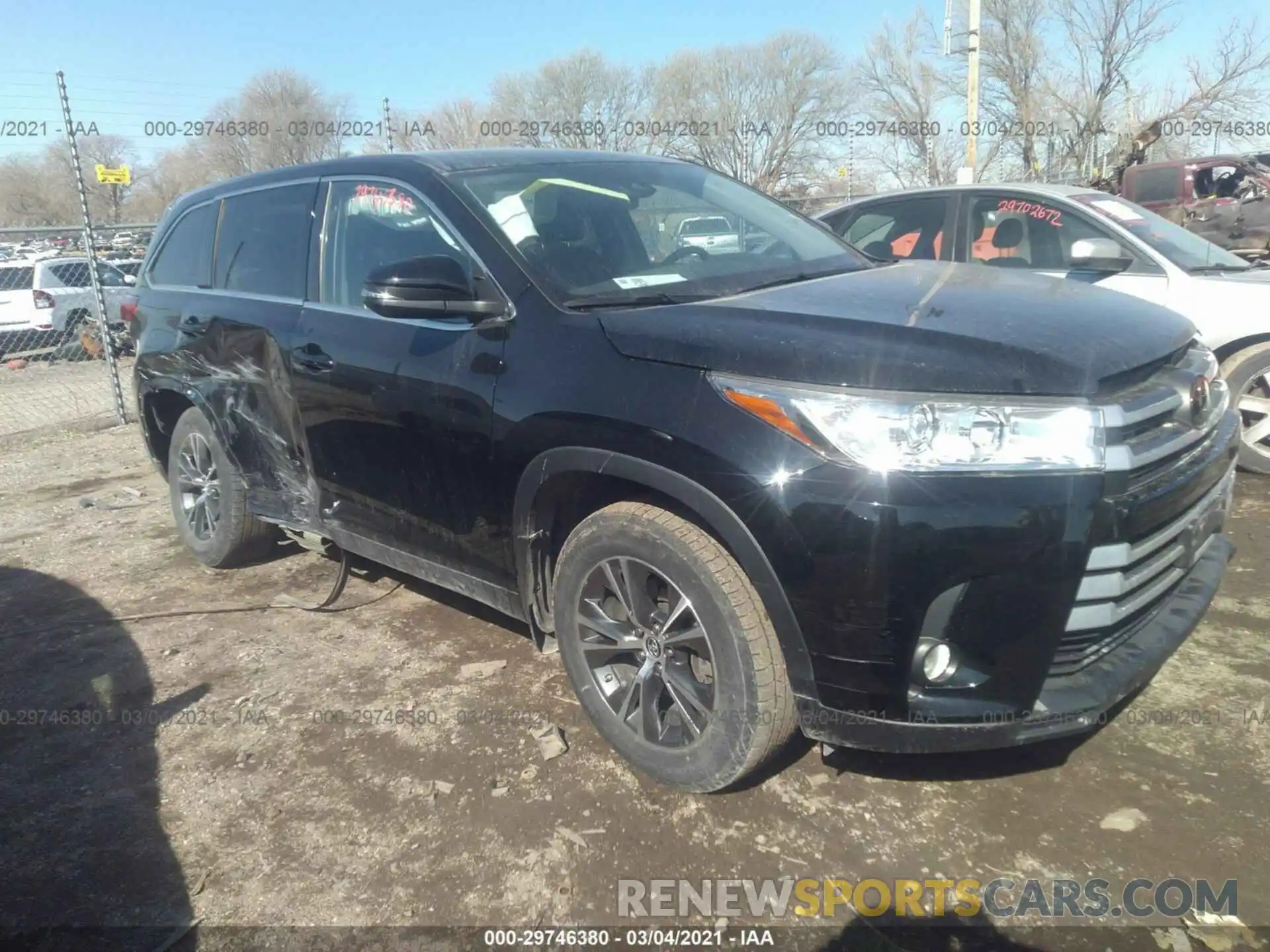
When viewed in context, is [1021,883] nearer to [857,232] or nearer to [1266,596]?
[1266,596]

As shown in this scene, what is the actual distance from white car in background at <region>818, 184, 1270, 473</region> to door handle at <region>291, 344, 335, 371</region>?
331 centimetres

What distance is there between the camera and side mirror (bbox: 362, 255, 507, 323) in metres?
2.80

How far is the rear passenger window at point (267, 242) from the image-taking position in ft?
12.5

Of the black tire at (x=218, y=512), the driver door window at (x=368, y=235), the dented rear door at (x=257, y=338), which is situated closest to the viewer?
the driver door window at (x=368, y=235)

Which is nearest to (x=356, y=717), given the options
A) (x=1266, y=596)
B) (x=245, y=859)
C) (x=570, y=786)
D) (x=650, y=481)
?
(x=245, y=859)

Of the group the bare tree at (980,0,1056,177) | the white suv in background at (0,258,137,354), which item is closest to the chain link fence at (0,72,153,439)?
the white suv in background at (0,258,137,354)

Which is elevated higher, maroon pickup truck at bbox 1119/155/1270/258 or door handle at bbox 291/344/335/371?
maroon pickup truck at bbox 1119/155/1270/258

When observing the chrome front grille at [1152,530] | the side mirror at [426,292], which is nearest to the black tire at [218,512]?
the side mirror at [426,292]

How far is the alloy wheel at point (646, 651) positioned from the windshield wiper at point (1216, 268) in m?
4.34

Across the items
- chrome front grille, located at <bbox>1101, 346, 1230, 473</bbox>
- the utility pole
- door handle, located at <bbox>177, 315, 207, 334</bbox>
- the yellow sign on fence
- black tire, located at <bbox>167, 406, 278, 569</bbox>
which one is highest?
the utility pole

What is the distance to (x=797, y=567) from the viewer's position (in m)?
2.21

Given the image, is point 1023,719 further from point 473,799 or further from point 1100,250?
point 1100,250

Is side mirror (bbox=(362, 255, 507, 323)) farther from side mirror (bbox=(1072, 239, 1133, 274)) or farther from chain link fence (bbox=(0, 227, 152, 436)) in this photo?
chain link fence (bbox=(0, 227, 152, 436))

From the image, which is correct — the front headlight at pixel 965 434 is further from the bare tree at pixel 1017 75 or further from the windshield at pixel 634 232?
the bare tree at pixel 1017 75
